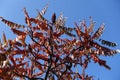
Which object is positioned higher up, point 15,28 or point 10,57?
point 15,28

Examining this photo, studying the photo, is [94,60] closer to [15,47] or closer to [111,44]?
[111,44]

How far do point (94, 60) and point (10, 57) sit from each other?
338cm

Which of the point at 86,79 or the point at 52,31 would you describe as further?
the point at 86,79

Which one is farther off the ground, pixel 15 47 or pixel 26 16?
pixel 26 16

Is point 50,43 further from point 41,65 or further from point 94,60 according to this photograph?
point 94,60

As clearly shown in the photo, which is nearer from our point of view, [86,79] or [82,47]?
[82,47]

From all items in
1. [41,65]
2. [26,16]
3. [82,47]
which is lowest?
[41,65]

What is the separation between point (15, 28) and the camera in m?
12.7

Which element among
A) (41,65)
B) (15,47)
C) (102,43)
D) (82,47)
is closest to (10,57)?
(15,47)

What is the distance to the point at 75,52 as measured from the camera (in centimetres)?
1241

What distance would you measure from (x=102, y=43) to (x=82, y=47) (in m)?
0.85

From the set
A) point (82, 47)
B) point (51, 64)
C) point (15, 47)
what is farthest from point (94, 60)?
point (15, 47)

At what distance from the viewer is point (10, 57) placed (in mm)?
12562

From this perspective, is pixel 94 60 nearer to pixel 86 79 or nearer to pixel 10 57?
pixel 86 79
